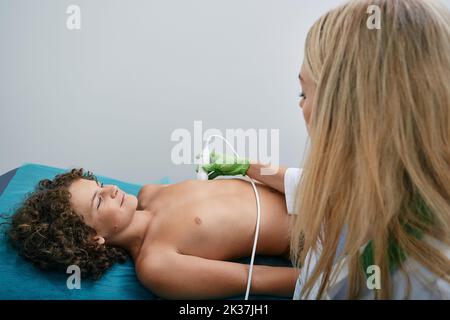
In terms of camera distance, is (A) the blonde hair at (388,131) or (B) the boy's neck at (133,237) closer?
(A) the blonde hair at (388,131)

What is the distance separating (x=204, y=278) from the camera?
48.3 inches

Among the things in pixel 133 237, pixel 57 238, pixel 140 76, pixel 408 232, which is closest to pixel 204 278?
pixel 133 237

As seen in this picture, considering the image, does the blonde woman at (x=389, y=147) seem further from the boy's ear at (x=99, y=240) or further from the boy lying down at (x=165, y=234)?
the boy's ear at (x=99, y=240)

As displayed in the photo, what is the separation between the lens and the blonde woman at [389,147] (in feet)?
2.75

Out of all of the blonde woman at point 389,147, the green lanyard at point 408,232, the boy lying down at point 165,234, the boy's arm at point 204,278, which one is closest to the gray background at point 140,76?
the boy lying down at point 165,234

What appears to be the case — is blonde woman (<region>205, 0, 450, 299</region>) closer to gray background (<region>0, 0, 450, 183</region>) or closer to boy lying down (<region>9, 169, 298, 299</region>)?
boy lying down (<region>9, 169, 298, 299</region>)

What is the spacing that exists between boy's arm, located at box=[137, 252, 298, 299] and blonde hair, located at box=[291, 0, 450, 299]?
41 centimetres

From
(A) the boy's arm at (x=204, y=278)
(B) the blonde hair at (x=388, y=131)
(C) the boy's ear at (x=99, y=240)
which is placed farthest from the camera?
(C) the boy's ear at (x=99, y=240)

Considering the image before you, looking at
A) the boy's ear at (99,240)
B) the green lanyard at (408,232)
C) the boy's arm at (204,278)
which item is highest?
the green lanyard at (408,232)

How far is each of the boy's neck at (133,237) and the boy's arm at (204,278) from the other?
148mm

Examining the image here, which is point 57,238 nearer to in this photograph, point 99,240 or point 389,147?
point 99,240

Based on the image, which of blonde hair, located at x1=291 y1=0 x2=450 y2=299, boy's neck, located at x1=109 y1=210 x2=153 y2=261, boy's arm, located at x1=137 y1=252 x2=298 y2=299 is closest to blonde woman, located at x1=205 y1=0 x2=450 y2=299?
blonde hair, located at x1=291 y1=0 x2=450 y2=299
